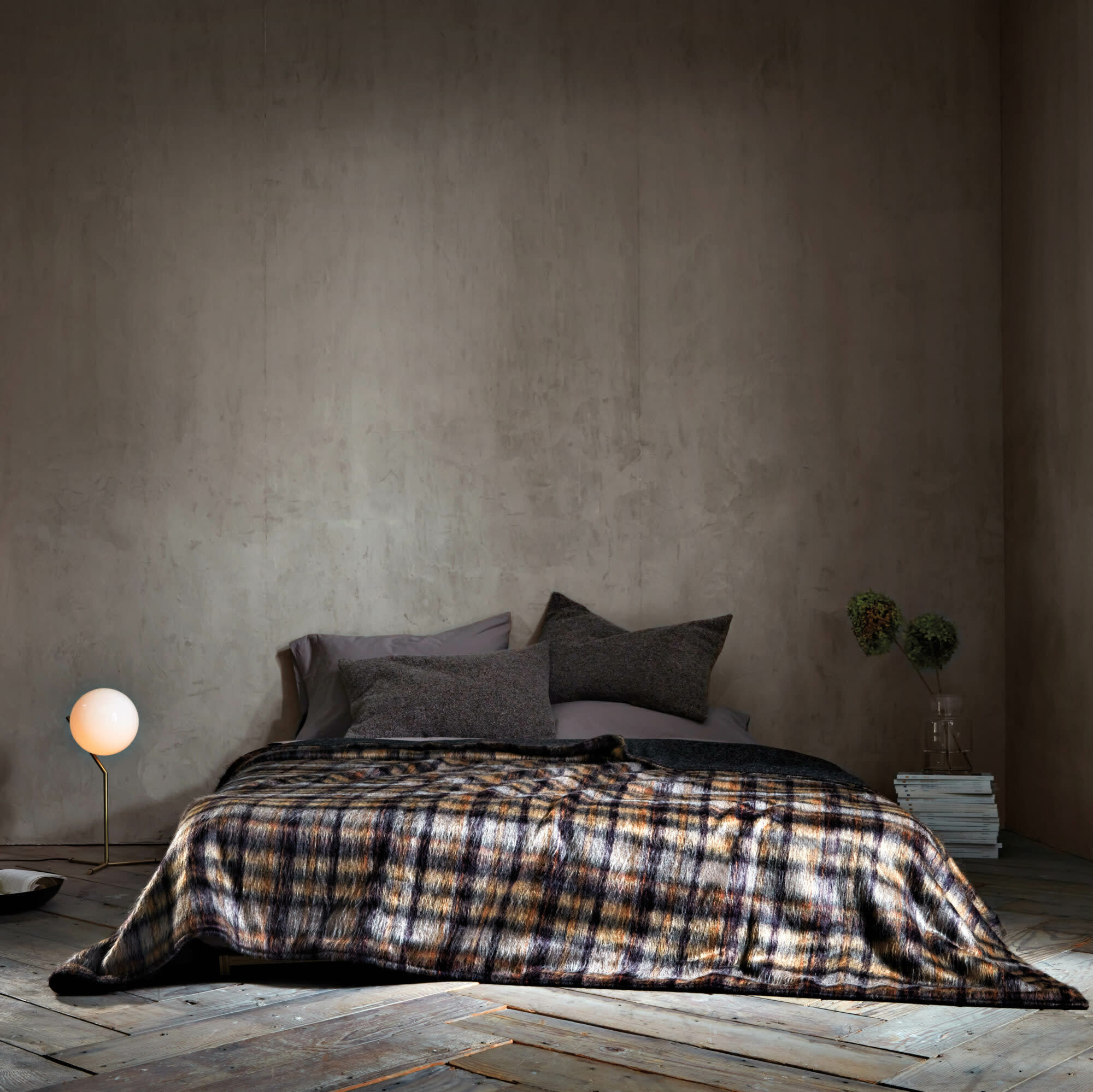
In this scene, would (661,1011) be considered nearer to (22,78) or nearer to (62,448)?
(62,448)

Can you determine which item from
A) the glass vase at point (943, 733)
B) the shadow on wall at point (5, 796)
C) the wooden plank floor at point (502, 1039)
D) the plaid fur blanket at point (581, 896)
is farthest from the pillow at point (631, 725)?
the shadow on wall at point (5, 796)

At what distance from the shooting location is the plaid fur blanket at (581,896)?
2.48 metres

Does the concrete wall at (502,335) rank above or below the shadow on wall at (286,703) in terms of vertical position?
above

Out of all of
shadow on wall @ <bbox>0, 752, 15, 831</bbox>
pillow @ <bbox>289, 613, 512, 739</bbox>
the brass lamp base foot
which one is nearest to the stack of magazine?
pillow @ <bbox>289, 613, 512, 739</bbox>

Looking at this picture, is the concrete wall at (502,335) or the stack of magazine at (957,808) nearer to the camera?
the stack of magazine at (957,808)

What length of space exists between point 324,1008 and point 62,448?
9.52ft

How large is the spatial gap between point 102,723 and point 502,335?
203 cm

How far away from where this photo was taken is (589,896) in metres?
2.57

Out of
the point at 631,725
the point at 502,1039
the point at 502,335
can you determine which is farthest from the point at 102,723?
the point at 502,1039

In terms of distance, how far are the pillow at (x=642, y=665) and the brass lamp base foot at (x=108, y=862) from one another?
148 cm

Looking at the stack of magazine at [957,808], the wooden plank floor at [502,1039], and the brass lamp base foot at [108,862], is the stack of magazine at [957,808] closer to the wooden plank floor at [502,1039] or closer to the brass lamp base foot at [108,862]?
the wooden plank floor at [502,1039]

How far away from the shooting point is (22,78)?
15.2 ft

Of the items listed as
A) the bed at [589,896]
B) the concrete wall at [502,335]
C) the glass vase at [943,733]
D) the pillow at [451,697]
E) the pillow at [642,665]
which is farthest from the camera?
the concrete wall at [502,335]

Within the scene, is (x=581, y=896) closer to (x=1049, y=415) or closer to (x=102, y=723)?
(x=102, y=723)
